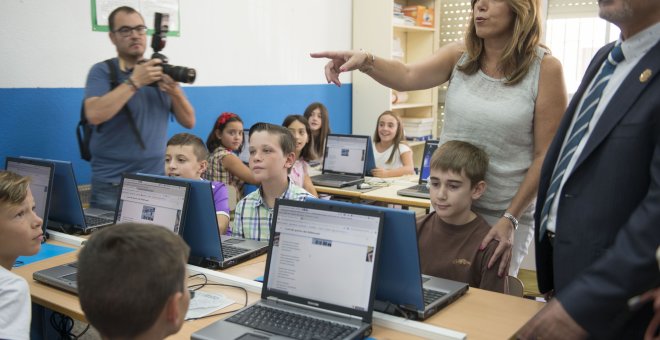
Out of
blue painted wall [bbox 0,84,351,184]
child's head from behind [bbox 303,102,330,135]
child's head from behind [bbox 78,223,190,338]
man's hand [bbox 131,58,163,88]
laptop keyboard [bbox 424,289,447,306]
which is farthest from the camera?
child's head from behind [bbox 303,102,330,135]

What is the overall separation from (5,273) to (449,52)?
164cm

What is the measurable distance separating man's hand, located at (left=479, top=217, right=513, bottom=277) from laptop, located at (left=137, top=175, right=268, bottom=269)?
34.5 inches

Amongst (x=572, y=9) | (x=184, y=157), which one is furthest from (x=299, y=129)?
(x=572, y=9)

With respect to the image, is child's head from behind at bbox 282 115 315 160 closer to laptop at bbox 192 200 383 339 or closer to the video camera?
the video camera

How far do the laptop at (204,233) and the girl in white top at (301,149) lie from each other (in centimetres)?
191

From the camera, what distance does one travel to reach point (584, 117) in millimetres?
1474

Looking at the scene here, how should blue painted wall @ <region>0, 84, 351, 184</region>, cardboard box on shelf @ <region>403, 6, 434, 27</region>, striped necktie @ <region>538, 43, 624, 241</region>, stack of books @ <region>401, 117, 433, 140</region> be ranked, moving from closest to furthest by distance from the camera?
striped necktie @ <region>538, 43, 624, 241</region> → blue painted wall @ <region>0, 84, 351, 184</region> → cardboard box on shelf @ <region>403, 6, 434, 27</region> → stack of books @ <region>401, 117, 433, 140</region>

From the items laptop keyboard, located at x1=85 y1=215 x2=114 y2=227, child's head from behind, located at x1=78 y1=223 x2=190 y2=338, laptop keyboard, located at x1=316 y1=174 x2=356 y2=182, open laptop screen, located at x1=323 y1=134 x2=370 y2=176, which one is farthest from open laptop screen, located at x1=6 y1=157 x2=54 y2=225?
open laptop screen, located at x1=323 y1=134 x2=370 y2=176

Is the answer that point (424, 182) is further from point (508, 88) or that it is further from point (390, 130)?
point (508, 88)

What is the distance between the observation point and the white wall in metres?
3.15

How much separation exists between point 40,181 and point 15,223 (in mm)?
704

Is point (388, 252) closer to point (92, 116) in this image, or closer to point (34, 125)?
point (92, 116)

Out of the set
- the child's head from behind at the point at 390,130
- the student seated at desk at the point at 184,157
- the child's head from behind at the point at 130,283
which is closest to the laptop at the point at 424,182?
the child's head from behind at the point at 390,130

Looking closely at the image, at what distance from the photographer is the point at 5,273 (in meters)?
1.62
